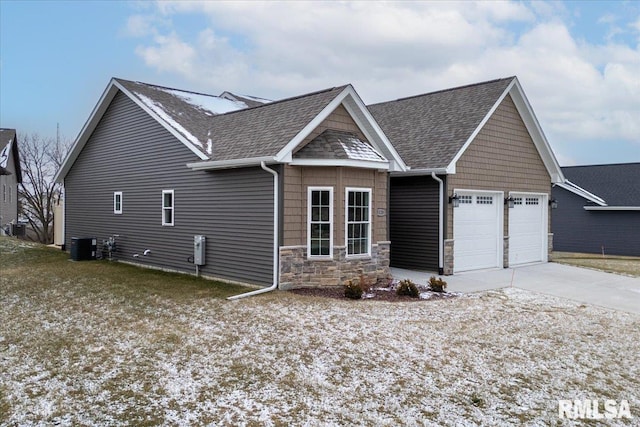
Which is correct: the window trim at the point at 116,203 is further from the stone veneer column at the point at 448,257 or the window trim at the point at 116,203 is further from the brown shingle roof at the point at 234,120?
the stone veneer column at the point at 448,257

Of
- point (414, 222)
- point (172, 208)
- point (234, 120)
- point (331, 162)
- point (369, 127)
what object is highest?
point (234, 120)

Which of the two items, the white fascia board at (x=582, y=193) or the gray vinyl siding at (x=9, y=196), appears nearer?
the white fascia board at (x=582, y=193)

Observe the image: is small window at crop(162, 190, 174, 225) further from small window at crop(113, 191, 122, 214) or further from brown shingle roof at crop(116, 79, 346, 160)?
small window at crop(113, 191, 122, 214)

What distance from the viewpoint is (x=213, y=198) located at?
12.6m

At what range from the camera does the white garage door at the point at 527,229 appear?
16.2 meters

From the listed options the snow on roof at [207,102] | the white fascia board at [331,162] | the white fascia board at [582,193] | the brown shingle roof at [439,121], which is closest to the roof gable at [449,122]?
the brown shingle roof at [439,121]

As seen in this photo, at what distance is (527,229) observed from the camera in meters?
16.9

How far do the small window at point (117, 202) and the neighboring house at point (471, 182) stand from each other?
352 inches

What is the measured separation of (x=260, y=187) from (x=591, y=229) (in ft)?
66.8

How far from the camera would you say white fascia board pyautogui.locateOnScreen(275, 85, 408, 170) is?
35.3 ft

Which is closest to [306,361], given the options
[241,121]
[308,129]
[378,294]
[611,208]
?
[378,294]

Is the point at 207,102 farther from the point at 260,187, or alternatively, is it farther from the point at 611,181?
the point at 611,181

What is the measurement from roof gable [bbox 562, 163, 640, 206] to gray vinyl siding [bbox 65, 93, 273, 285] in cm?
2008

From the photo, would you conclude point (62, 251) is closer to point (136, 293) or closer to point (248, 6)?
point (136, 293)
